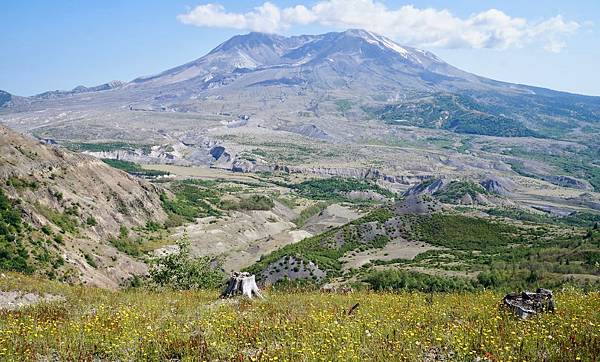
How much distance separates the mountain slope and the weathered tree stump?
127ft

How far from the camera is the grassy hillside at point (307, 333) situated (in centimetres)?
889

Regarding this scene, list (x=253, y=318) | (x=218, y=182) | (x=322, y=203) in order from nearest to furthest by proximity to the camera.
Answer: (x=253, y=318) < (x=322, y=203) < (x=218, y=182)

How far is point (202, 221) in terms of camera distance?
95.8 metres

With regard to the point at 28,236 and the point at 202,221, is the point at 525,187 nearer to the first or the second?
the point at 202,221

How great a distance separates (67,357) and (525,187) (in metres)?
192

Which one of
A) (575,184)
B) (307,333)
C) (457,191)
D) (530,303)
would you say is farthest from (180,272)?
(575,184)

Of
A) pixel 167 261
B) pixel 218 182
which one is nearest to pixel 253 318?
pixel 167 261

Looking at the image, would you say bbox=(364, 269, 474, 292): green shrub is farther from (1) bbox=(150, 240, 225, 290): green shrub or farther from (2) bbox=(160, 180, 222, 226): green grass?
(2) bbox=(160, 180, 222, 226): green grass

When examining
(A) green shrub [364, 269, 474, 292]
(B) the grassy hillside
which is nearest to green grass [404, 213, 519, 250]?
(A) green shrub [364, 269, 474, 292]

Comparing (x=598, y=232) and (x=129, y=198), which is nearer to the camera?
(x=598, y=232)

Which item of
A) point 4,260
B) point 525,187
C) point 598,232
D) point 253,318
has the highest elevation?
point 253,318

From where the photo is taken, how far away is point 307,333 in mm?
9930

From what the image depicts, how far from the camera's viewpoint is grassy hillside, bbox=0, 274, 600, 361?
889 centimetres

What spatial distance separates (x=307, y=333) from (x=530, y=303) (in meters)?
6.06
